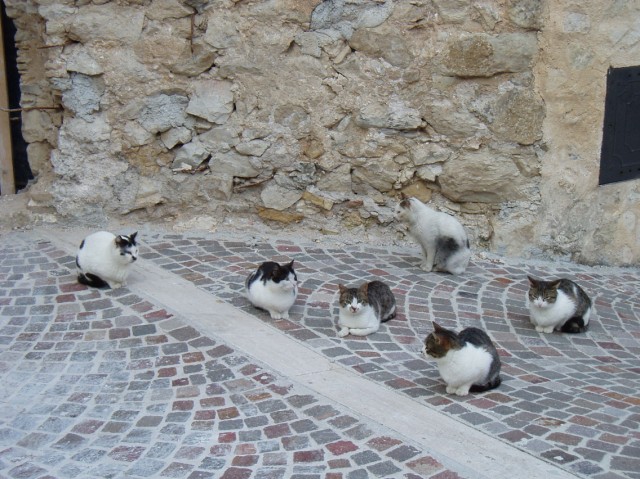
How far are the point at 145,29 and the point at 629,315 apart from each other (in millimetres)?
5250

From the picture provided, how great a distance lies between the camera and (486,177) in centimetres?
754

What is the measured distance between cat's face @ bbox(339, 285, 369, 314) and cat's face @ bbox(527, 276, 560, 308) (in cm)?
134

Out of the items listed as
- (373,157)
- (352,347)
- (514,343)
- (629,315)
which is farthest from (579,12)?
(352,347)

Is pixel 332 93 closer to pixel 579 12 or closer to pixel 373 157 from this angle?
pixel 373 157

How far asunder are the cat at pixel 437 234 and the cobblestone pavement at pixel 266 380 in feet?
0.56

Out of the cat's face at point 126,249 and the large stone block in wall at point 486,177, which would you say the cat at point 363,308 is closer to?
the cat's face at point 126,249

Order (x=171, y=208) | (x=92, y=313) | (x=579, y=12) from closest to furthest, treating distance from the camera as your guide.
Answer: (x=92, y=313) < (x=579, y=12) < (x=171, y=208)

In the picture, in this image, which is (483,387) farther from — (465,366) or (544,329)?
(544,329)

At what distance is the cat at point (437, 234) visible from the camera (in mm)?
6922

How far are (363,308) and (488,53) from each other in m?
3.13

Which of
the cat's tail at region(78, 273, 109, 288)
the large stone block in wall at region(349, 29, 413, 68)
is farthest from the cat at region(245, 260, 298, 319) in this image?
the large stone block in wall at region(349, 29, 413, 68)

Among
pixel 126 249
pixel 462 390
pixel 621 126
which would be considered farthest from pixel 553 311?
pixel 126 249

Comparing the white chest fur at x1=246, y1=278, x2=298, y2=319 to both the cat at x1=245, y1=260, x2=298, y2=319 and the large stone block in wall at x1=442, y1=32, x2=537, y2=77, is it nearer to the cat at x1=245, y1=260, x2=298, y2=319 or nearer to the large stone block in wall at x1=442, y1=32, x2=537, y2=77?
the cat at x1=245, y1=260, x2=298, y2=319

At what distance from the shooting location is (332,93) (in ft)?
25.0
